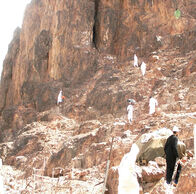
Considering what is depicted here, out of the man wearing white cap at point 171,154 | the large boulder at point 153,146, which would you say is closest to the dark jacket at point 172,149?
the man wearing white cap at point 171,154

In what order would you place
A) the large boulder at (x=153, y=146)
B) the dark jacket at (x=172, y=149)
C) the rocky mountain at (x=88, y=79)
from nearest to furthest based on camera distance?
the dark jacket at (x=172, y=149) < the large boulder at (x=153, y=146) < the rocky mountain at (x=88, y=79)

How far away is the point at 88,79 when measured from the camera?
24.9 m

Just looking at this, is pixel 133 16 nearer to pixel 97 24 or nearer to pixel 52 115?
pixel 97 24

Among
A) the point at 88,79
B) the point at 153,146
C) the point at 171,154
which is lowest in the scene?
the point at 171,154

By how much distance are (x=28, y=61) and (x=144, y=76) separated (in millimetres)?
9519

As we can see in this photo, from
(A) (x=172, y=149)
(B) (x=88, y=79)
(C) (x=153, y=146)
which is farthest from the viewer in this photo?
(B) (x=88, y=79)

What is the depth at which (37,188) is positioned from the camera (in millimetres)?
11391

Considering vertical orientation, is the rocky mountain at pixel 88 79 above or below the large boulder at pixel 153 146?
above

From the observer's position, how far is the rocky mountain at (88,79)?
671 inches

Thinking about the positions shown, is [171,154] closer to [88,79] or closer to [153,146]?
[153,146]

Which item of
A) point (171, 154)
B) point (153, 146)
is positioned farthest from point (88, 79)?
point (171, 154)

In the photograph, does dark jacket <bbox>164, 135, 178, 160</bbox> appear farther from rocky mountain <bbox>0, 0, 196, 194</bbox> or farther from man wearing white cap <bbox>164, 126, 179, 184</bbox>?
rocky mountain <bbox>0, 0, 196, 194</bbox>

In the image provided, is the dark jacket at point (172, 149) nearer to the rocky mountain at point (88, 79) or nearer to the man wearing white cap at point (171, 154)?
the man wearing white cap at point (171, 154)

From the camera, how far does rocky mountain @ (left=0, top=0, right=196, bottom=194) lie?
1703 centimetres
